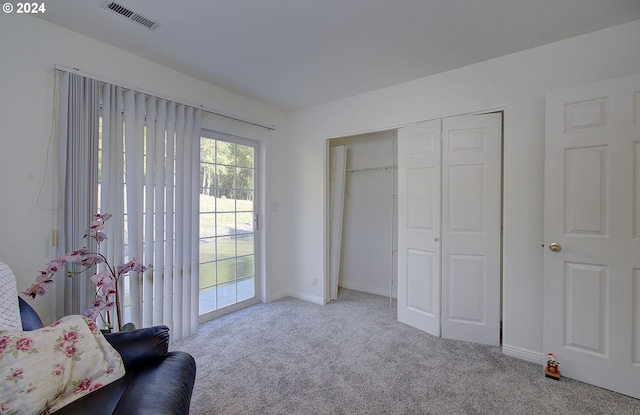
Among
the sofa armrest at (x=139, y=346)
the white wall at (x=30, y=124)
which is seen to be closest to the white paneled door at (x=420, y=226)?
the sofa armrest at (x=139, y=346)

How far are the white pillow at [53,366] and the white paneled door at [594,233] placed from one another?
9.29ft

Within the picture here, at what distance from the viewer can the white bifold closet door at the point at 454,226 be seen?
2.53 metres

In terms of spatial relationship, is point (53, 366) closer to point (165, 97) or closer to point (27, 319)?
point (27, 319)

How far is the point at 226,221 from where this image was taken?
10.8 feet

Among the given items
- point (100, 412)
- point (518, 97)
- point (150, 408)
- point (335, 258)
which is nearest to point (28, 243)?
point (100, 412)

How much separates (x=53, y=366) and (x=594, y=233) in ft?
10.4

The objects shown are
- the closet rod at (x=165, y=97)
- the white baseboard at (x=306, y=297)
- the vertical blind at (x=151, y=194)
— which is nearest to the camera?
the closet rod at (x=165, y=97)

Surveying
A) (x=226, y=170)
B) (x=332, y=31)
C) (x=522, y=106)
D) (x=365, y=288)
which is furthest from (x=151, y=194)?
(x=522, y=106)

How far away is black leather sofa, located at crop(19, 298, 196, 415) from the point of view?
1.11 m

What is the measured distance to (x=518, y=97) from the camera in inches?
93.4

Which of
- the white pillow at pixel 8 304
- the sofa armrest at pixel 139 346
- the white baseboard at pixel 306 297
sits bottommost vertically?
the white baseboard at pixel 306 297

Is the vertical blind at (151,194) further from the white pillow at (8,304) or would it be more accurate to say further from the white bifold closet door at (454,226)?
the white bifold closet door at (454,226)

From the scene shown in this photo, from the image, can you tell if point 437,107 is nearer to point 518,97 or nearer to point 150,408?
point 518,97

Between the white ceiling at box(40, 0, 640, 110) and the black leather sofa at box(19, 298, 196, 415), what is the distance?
1956mm
